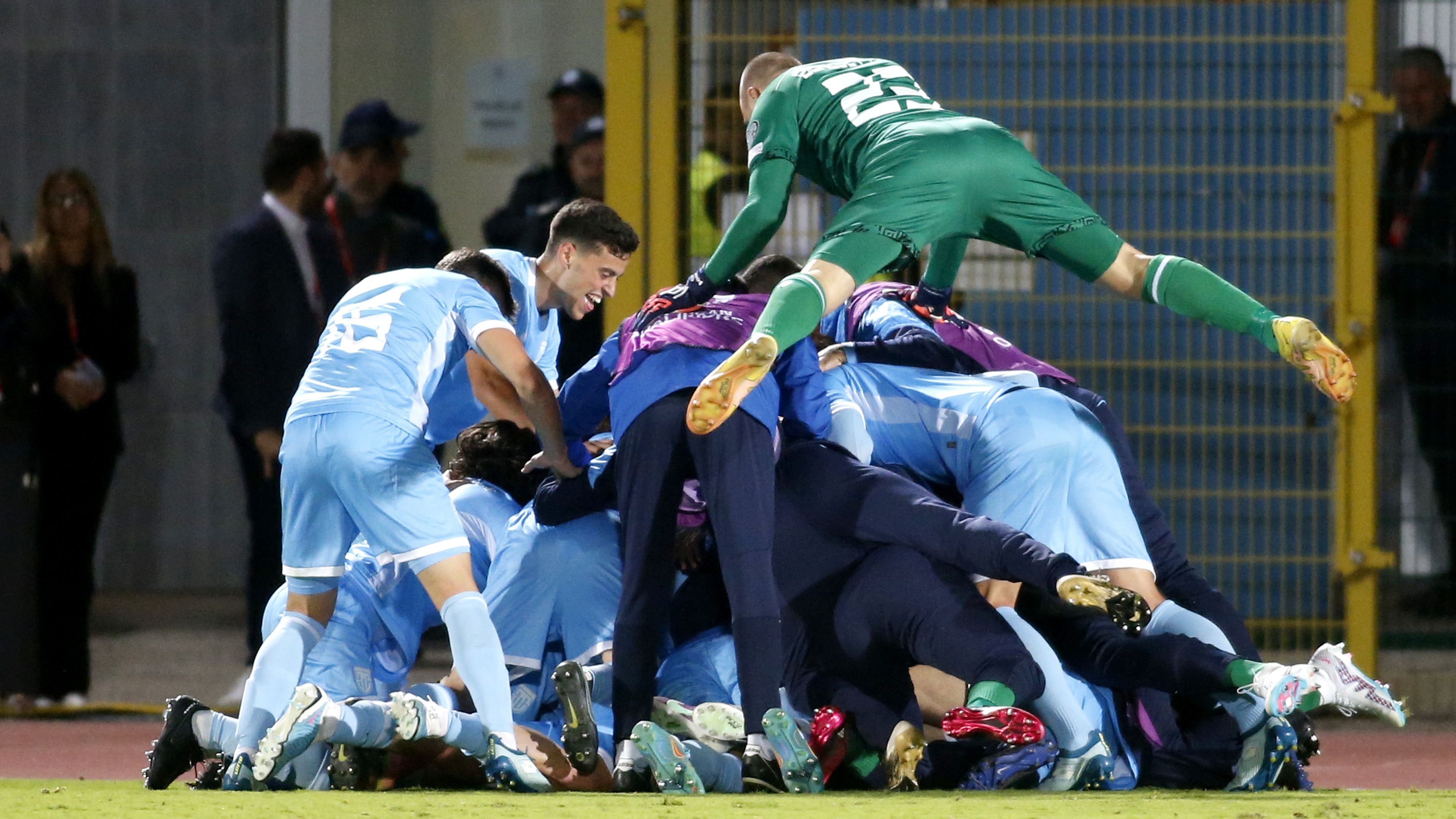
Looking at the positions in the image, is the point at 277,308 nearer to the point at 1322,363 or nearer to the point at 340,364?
the point at 340,364

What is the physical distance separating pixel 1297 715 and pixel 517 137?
537 centimetres

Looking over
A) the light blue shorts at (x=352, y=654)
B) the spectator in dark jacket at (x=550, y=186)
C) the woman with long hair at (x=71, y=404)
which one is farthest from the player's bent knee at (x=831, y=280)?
the woman with long hair at (x=71, y=404)

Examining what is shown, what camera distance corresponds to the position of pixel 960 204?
4.99 meters

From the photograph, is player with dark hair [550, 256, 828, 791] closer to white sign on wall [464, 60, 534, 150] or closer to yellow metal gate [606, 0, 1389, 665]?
yellow metal gate [606, 0, 1389, 665]

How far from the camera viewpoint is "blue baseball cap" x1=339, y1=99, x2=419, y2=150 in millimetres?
7746

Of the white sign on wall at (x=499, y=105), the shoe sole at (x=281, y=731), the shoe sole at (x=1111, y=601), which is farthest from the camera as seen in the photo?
the white sign on wall at (x=499, y=105)

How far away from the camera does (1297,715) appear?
4.73 m

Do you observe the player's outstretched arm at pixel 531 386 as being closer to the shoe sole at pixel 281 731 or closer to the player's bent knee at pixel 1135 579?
the shoe sole at pixel 281 731

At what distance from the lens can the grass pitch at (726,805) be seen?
3.78 m

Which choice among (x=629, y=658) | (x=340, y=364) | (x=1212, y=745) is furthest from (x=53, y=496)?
(x=1212, y=745)

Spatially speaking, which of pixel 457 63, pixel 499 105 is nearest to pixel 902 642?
pixel 499 105

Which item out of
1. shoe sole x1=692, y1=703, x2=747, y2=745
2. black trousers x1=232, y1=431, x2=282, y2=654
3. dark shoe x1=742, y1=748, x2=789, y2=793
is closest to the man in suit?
black trousers x1=232, y1=431, x2=282, y2=654

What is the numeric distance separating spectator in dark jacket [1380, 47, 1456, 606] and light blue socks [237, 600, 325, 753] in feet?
12.5

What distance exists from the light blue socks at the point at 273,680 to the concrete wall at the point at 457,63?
14.8 feet
